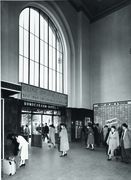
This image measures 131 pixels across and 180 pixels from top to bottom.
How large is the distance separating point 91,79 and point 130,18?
5524 mm

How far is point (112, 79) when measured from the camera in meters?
14.6

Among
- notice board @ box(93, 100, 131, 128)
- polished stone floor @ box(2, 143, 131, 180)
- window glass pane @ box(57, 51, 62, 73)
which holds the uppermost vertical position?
window glass pane @ box(57, 51, 62, 73)

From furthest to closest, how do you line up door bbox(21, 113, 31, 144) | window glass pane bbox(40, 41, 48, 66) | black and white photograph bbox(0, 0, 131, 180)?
1. window glass pane bbox(40, 41, 48, 66)
2. door bbox(21, 113, 31, 144)
3. black and white photograph bbox(0, 0, 131, 180)

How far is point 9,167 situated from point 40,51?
29.0 feet

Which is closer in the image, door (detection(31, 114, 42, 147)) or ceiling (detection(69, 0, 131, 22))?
door (detection(31, 114, 42, 147))

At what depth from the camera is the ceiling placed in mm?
14466

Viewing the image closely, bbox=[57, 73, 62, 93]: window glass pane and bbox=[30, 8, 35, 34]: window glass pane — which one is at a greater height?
bbox=[30, 8, 35, 34]: window glass pane

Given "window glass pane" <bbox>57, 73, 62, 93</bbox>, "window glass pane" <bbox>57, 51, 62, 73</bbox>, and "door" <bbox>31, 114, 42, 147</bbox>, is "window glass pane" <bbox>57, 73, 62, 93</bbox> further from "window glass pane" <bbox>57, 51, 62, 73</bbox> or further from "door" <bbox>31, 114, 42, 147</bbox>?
"door" <bbox>31, 114, 42, 147</bbox>

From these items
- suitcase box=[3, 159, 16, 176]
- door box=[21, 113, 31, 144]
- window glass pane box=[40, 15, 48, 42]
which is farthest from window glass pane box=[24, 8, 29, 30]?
suitcase box=[3, 159, 16, 176]

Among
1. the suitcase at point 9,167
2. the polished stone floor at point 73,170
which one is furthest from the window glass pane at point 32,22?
the suitcase at point 9,167

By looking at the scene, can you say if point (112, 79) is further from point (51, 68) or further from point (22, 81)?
→ point (22, 81)

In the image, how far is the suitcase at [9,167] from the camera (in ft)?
17.7

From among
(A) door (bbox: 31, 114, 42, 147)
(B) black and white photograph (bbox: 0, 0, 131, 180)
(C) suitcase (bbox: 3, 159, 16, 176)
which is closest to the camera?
(C) suitcase (bbox: 3, 159, 16, 176)

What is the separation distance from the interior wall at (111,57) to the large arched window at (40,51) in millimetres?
3045
